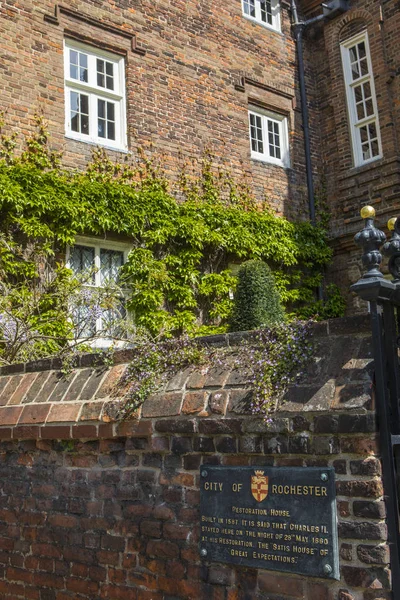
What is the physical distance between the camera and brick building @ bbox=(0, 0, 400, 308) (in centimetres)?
1148

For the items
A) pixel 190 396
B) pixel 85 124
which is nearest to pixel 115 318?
pixel 85 124

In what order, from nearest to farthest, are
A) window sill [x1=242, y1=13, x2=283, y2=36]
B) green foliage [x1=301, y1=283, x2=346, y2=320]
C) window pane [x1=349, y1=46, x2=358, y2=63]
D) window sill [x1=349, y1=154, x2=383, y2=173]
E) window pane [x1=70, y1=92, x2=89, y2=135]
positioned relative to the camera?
window pane [x1=70, y1=92, x2=89, y2=135], green foliage [x1=301, y1=283, x2=346, y2=320], window sill [x1=349, y1=154, x2=383, y2=173], window sill [x1=242, y1=13, x2=283, y2=36], window pane [x1=349, y1=46, x2=358, y2=63]

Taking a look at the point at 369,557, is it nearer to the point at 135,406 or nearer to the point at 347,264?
the point at 135,406

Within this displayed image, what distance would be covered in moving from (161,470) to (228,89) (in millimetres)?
11312

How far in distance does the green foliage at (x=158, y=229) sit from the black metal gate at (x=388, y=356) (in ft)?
24.0

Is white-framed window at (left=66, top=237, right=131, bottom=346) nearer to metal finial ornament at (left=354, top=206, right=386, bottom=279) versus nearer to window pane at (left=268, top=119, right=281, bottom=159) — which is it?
window pane at (left=268, top=119, right=281, bottom=159)

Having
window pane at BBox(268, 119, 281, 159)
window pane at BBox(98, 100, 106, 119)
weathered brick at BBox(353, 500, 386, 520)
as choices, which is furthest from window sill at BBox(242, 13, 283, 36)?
weathered brick at BBox(353, 500, 386, 520)

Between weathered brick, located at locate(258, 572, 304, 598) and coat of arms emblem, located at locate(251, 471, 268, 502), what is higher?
coat of arms emblem, located at locate(251, 471, 268, 502)

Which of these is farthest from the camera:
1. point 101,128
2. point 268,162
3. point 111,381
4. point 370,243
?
point 268,162

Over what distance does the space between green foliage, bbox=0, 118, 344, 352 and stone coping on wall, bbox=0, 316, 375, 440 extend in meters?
5.05

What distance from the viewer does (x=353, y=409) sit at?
11.2 ft

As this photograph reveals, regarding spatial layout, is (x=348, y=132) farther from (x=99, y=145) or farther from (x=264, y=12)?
(x=99, y=145)

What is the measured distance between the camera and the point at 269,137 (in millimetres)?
14898

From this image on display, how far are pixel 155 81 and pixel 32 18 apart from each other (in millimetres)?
2573
